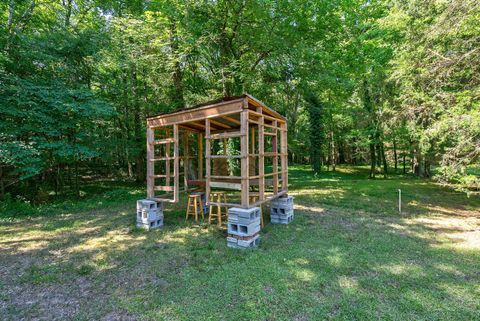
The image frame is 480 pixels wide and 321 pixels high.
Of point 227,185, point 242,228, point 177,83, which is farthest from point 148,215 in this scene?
point 177,83

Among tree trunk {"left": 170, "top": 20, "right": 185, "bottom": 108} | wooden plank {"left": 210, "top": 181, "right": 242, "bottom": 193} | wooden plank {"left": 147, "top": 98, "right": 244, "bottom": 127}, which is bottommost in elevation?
wooden plank {"left": 210, "top": 181, "right": 242, "bottom": 193}

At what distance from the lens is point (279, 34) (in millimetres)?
9125

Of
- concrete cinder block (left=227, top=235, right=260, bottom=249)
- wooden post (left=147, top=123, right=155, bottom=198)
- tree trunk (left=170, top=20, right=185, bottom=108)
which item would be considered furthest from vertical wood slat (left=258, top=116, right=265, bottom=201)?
tree trunk (left=170, top=20, right=185, bottom=108)

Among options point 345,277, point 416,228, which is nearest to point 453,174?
point 416,228

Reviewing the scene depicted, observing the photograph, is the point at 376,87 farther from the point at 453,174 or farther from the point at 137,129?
the point at 137,129

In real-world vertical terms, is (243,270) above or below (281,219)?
below

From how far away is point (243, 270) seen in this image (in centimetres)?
366

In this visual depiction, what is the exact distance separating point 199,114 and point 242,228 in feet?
8.74

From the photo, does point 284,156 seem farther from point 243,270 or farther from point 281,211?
point 243,270

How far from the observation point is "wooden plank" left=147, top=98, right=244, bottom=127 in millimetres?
4781

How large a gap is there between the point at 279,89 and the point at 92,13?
1126 centimetres

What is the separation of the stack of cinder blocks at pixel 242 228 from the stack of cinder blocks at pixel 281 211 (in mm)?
1527

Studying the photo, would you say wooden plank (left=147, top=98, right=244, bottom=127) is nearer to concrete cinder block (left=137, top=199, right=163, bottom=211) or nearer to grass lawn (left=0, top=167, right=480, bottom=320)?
concrete cinder block (left=137, top=199, right=163, bottom=211)

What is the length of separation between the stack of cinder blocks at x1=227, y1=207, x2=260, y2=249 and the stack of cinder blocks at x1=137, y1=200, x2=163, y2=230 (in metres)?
2.16
